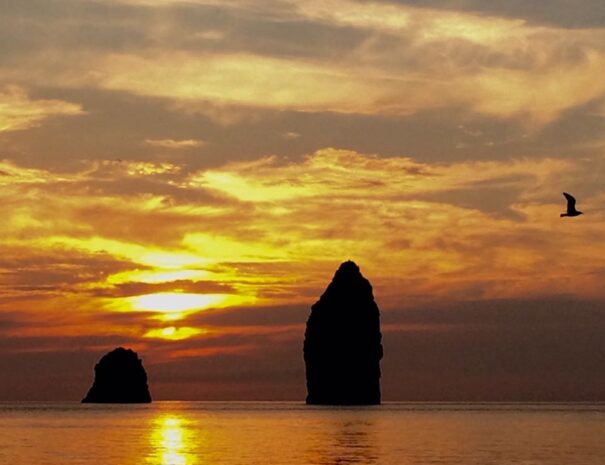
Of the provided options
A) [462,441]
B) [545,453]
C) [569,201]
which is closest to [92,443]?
[462,441]

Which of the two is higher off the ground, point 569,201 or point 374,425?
point 569,201

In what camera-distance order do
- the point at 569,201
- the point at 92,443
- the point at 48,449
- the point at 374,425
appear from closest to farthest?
the point at 569,201
the point at 48,449
the point at 92,443
the point at 374,425

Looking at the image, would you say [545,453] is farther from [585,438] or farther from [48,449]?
[48,449]

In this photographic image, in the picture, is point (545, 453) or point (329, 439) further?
point (329, 439)

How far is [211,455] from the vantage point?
106 meters

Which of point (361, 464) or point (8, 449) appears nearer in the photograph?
point (361, 464)

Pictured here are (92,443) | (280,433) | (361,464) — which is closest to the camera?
(361,464)

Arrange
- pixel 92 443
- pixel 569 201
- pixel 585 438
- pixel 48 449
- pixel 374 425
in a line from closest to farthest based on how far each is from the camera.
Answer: pixel 569 201 → pixel 48 449 → pixel 92 443 → pixel 585 438 → pixel 374 425

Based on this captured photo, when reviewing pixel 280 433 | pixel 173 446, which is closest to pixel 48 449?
pixel 173 446

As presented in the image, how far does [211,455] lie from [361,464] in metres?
18.6

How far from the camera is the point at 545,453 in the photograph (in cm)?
10738

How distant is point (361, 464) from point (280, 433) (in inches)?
2481

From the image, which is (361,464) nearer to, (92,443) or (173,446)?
(173,446)

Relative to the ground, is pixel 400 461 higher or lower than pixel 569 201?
lower
